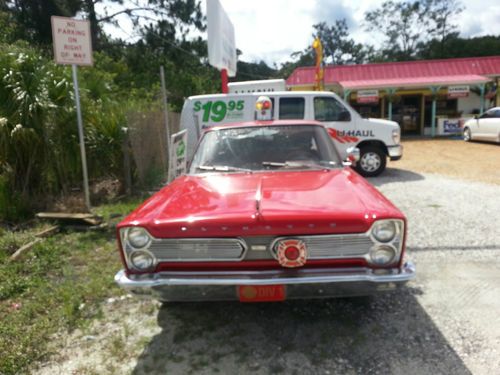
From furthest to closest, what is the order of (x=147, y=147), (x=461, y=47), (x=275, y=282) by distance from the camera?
1. (x=461, y=47)
2. (x=147, y=147)
3. (x=275, y=282)

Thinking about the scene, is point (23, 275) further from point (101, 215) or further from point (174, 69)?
point (174, 69)

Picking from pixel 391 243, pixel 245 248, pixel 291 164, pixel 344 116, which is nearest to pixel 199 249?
pixel 245 248

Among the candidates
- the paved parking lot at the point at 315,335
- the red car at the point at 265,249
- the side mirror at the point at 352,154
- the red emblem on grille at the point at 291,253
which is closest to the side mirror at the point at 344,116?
the side mirror at the point at 352,154

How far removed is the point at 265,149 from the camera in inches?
159

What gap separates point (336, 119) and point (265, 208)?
6966 mm

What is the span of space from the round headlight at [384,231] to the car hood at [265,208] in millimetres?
60

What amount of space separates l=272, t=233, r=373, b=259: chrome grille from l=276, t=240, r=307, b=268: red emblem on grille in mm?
34

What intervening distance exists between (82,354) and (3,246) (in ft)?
8.80

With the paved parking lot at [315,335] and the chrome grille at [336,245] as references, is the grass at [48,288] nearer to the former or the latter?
the paved parking lot at [315,335]

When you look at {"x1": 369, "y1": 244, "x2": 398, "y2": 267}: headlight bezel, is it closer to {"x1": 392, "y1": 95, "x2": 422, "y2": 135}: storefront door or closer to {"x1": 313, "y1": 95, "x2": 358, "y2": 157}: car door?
{"x1": 313, "y1": 95, "x2": 358, "y2": 157}: car door

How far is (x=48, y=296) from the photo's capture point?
370 centimetres

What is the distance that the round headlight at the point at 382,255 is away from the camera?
8.56ft

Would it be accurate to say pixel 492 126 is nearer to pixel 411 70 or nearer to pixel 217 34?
pixel 411 70

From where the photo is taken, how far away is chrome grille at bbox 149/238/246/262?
8.59 ft
